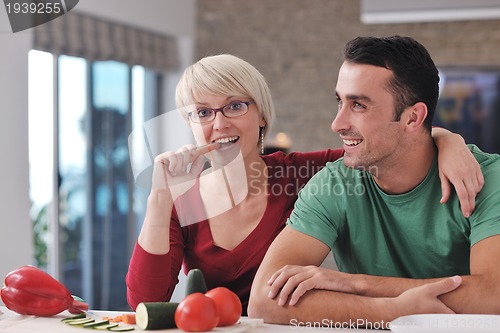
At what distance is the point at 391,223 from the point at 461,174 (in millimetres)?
243

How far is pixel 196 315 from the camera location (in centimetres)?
144

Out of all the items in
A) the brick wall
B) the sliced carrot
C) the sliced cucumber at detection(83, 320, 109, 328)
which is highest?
the brick wall

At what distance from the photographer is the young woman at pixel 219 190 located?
204 centimetres

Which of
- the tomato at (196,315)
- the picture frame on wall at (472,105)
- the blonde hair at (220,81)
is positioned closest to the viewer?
the tomato at (196,315)

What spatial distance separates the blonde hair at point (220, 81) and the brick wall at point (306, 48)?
Result: 454cm

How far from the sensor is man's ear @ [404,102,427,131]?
2.03 metres

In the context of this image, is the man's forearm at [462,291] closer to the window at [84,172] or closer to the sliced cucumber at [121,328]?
the sliced cucumber at [121,328]

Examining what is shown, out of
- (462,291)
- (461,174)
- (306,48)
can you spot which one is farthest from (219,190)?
(306,48)

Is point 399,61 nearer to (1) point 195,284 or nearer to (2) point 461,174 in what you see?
(2) point 461,174

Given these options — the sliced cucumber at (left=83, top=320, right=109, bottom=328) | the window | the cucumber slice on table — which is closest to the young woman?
the cucumber slice on table

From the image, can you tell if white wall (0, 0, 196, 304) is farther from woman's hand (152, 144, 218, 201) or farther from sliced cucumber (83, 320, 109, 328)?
sliced cucumber (83, 320, 109, 328)

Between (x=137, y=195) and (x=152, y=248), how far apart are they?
4.29 meters

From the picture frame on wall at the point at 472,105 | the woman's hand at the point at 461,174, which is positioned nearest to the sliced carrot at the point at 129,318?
the woman's hand at the point at 461,174

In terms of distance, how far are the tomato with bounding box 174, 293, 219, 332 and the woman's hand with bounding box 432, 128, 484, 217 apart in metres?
0.75
